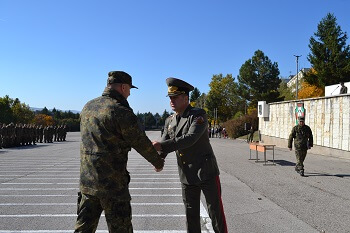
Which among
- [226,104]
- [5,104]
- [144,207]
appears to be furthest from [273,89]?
[144,207]

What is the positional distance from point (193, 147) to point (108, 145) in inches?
49.8

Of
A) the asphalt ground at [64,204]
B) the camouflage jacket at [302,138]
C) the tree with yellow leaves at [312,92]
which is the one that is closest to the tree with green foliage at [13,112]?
the tree with yellow leaves at [312,92]

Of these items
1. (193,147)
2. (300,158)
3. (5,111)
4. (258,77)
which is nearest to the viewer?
(193,147)

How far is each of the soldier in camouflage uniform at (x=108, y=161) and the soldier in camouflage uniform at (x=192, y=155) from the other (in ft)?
2.45

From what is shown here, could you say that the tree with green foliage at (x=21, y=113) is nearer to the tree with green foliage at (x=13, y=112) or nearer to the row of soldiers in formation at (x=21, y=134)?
the tree with green foliage at (x=13, y=112)

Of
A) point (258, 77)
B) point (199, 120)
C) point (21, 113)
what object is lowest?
point (199, 120)

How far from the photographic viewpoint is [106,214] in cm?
324

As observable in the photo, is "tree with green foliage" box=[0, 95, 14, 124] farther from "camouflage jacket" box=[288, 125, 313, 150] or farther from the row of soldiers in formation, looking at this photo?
"camouflage jacket" box=[288, 125, 313, 150]

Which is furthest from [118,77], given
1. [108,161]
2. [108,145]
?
[108,161]

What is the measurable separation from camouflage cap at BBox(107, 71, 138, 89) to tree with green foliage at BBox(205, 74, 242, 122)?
74.1 meters

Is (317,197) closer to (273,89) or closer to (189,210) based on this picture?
(189,210)

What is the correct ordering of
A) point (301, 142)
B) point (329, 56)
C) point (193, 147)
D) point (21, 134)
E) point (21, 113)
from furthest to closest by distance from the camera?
point (21, 113)
point (329, 56)
point (21, 134)
point (301, 142)
point (193, 147)

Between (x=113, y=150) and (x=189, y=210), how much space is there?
146 centimetres

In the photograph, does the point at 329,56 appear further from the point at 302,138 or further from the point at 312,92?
the point at 302,138
